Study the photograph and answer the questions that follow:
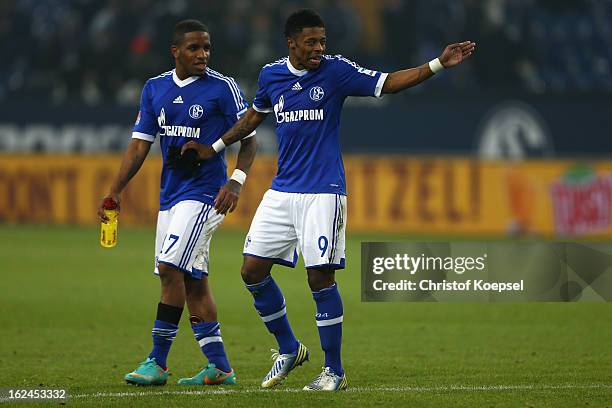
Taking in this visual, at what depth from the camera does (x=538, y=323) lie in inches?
432

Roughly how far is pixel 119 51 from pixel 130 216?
145 inches

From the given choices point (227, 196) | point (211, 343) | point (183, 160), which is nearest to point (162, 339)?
point (211, 343)

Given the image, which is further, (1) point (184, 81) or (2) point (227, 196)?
(1) point (184, 81)

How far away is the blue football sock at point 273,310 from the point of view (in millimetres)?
7391

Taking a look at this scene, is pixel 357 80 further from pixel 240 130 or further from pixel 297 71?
pixel 240 130

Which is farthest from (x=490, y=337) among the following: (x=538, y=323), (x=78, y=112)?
(x=78, y=112)

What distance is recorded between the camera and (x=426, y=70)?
6.79 m

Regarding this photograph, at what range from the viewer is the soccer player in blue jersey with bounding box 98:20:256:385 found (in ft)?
24.2

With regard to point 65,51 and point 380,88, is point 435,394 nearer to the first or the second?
point 380,88

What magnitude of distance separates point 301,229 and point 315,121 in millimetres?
658

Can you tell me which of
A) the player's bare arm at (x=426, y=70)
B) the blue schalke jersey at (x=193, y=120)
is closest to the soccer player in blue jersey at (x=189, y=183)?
the blue schalke jersey at (x=193, y=120)

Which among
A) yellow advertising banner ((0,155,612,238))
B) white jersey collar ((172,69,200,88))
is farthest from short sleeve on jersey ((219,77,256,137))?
yellow advertising banner ((0,155,612,238))

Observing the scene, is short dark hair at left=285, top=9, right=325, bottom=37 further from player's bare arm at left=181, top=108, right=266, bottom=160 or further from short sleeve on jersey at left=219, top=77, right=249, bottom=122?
short sleeve on jersey at left=219, top=77, right=249, bottom=122

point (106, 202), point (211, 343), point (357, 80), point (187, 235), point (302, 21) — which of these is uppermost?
point (302, 21)
